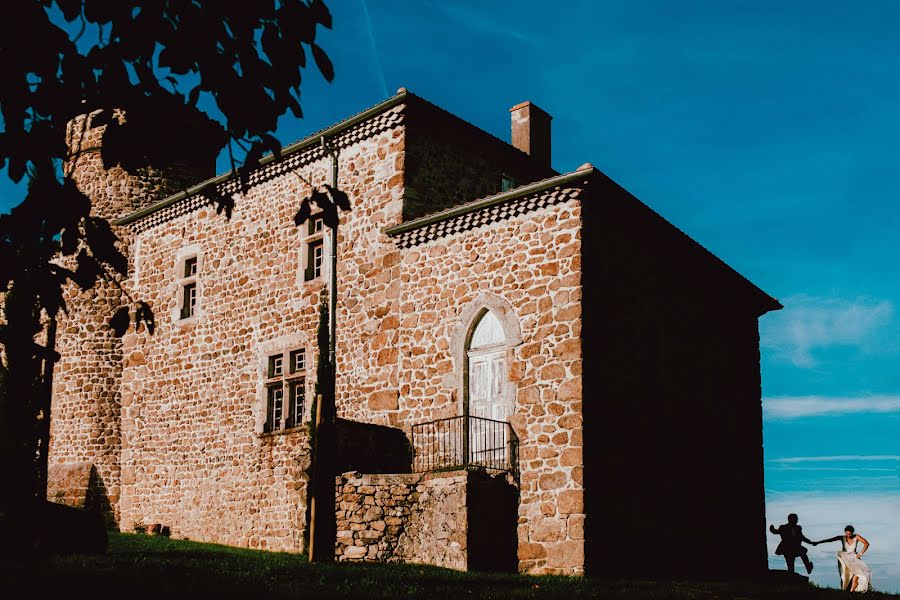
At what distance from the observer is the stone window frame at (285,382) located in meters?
18.5

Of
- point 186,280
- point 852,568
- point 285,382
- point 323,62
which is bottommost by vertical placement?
point 852,568

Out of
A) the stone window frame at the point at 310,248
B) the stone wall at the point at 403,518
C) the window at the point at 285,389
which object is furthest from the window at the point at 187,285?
the stone wall at the point at 403,518

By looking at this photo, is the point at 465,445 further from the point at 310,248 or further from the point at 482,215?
the point at 310,248

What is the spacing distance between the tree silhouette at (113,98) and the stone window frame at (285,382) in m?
12.7

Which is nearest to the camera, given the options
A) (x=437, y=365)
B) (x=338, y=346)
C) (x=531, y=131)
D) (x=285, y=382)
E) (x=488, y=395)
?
(x=488, y=395)

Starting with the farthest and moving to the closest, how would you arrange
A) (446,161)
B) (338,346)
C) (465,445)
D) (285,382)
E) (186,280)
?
(186,280) → (285,382) → (446,161) → (338,346) → (465,445)

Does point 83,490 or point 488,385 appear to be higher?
point 488,385

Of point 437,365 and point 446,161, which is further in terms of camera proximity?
point 446,161

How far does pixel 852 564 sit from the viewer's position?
51.5 feet

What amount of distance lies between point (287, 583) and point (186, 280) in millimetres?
12551

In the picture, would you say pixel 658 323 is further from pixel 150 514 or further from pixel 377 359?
pixel 150 514

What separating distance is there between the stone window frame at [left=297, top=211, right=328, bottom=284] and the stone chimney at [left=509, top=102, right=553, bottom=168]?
5.03m

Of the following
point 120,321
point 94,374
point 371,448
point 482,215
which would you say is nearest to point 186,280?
point 94,374

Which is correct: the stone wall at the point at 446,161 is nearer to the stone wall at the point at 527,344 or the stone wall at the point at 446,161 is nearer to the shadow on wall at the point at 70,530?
the stone wall at the point at 527,344
